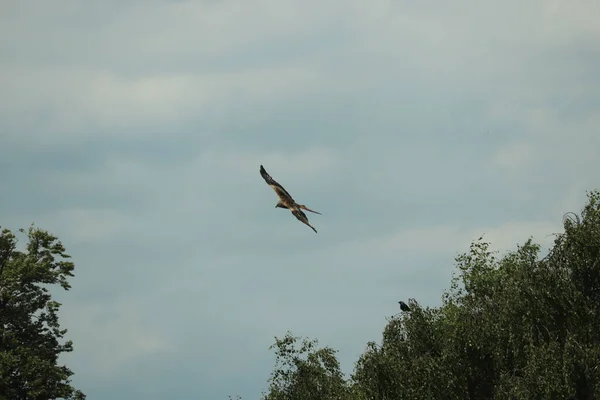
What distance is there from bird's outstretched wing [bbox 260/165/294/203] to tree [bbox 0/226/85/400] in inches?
1024

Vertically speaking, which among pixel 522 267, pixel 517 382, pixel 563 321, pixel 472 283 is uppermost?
pixel 472 283

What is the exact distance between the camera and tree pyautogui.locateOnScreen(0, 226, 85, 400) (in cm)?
5466

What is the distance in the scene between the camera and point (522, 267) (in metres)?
36.5

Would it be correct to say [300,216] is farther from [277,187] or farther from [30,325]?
[30,325]

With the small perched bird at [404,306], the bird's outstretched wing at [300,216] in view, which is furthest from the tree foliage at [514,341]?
the bird's outstretched wing at [300,216]

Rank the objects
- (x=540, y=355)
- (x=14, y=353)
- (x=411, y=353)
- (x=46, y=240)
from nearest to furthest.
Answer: (x=540, y=355) < (x=411, y=353) < (x=14, y=353) < (x=46, y=240)

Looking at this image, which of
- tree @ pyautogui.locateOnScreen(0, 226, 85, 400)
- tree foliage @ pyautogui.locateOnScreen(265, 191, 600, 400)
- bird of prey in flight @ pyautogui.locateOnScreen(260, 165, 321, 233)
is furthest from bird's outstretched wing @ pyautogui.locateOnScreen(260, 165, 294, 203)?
tree @ pyautogui.locateOnScreen(0, 226, 85, 400)

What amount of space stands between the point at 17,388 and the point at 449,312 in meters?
25.9

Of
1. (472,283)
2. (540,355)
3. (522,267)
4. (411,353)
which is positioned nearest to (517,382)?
(540,355)

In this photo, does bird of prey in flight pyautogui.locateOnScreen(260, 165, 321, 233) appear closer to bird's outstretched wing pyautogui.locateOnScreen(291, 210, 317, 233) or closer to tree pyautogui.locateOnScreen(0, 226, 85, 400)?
bird's outstretched wing pyautogui.locateOnScreen(291, 210, 317, 233)

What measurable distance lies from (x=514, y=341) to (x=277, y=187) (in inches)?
400

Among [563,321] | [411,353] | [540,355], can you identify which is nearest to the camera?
[540,355]

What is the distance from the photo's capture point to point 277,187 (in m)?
33.1

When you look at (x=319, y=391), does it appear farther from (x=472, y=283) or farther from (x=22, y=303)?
(x=22, y=303)
